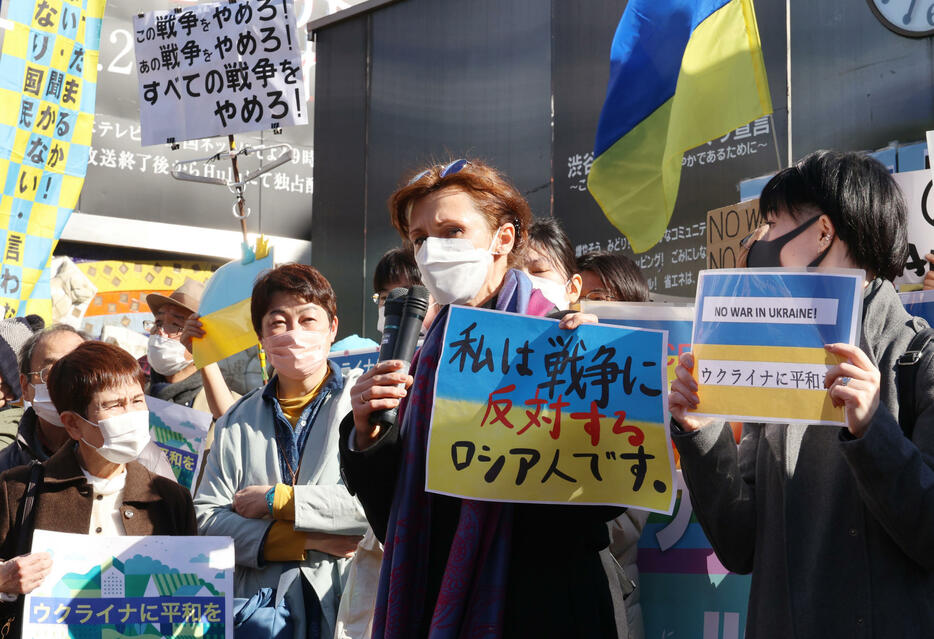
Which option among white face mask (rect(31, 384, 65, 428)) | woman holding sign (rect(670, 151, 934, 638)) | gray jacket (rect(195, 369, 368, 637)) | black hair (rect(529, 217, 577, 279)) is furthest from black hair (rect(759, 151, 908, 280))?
white face mask (rect(31, 384, 65, 428))

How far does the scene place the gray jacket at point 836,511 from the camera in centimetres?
191

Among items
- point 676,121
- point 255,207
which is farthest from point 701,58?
point 255,207

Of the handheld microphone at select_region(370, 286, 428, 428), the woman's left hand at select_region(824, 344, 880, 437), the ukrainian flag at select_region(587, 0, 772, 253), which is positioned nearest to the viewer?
the woman's left hand at select_region(824, 344, 880, 437)

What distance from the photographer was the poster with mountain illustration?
4383 millimetres

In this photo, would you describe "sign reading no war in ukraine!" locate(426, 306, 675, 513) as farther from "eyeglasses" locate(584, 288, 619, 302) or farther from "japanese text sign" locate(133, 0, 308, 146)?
"japanese text sign" locate(133, 0, 308, 146)

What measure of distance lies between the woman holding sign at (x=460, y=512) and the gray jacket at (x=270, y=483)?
912mm

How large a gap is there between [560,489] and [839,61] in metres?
4.91

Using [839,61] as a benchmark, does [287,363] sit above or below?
below

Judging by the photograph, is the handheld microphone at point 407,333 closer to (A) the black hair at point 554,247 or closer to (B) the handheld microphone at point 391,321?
(B) the handheld microphone at point 391,321

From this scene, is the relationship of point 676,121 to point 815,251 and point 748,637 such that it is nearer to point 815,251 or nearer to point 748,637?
point 815,251

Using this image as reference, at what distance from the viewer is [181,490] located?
132 inches

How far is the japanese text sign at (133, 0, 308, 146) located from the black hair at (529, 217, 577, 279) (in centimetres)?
290

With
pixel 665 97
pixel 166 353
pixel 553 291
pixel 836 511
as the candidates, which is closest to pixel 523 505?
pixel 836 511

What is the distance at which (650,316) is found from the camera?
3.06 m
